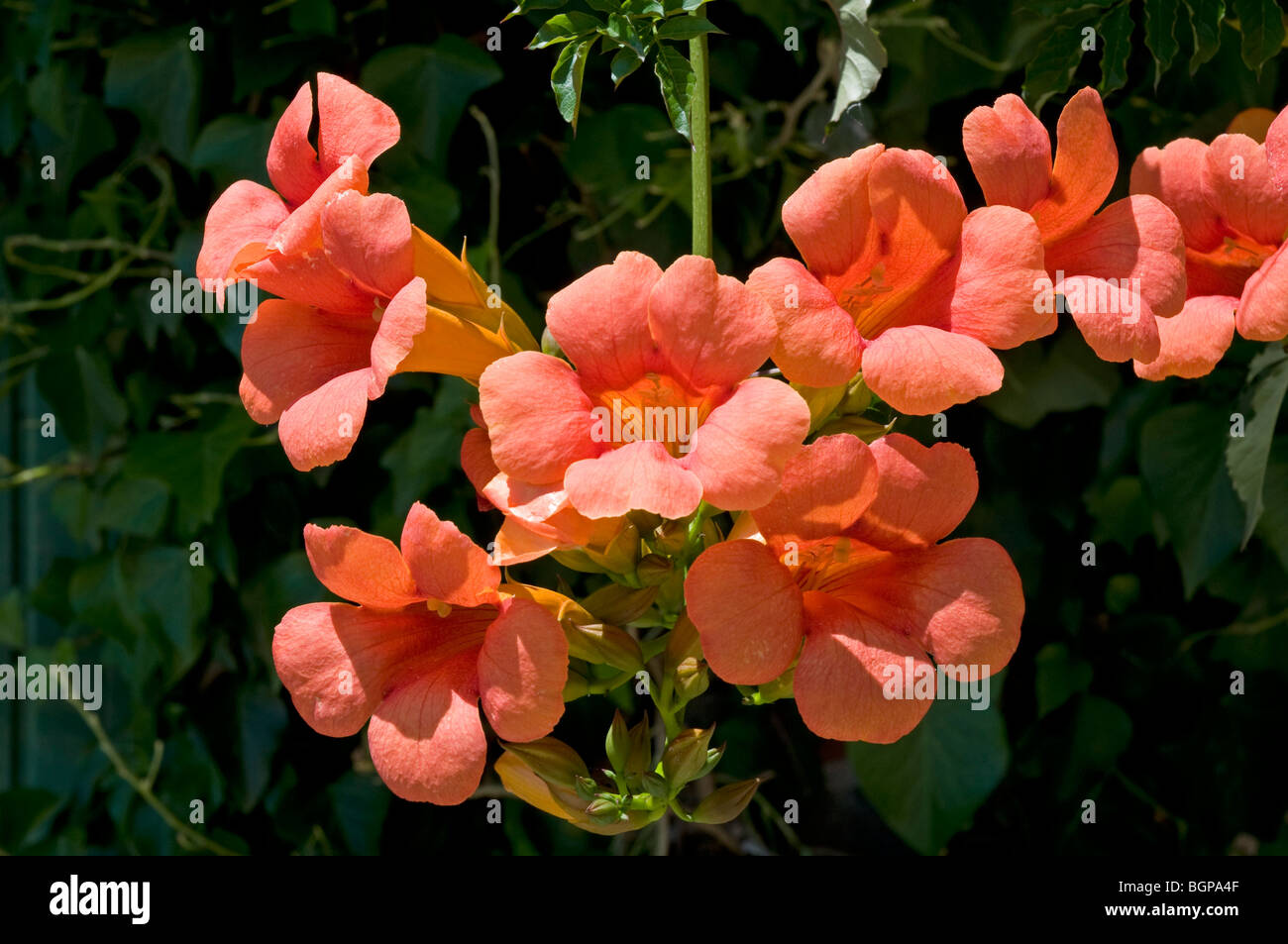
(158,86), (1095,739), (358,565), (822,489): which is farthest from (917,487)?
(158,86)

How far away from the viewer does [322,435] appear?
0.47 metres

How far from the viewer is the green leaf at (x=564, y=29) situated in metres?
0.52

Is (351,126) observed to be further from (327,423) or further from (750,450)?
(750,450)

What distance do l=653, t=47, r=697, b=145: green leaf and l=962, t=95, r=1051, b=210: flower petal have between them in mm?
132

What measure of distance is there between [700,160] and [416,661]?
281mm

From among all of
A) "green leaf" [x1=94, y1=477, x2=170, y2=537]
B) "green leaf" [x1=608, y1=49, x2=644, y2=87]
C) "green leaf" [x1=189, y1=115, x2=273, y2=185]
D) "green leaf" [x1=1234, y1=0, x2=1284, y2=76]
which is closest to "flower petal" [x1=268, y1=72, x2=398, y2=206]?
"green leaf" [x1=608, y1=49, x2=644, y2=87]

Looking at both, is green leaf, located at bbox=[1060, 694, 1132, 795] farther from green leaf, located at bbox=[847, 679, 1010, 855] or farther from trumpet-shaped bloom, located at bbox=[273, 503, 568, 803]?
trumpet-shaped bloom, located at bbox=[273, 503, 568, 803]

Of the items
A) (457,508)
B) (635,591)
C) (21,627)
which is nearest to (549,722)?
(635,591)

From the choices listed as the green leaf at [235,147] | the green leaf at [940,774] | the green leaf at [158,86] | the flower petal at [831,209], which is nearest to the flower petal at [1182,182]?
the flower petal at [831,209]

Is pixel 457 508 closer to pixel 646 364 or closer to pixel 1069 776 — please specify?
pixel 1069 776

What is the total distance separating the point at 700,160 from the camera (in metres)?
0.53

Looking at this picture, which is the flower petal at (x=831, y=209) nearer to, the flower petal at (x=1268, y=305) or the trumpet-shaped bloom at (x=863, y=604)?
the trumpet-shaped bloom at (x=863, y=604)

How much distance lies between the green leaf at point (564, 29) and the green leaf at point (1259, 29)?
0.47 m

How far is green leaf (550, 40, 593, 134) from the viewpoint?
0.52 metres
